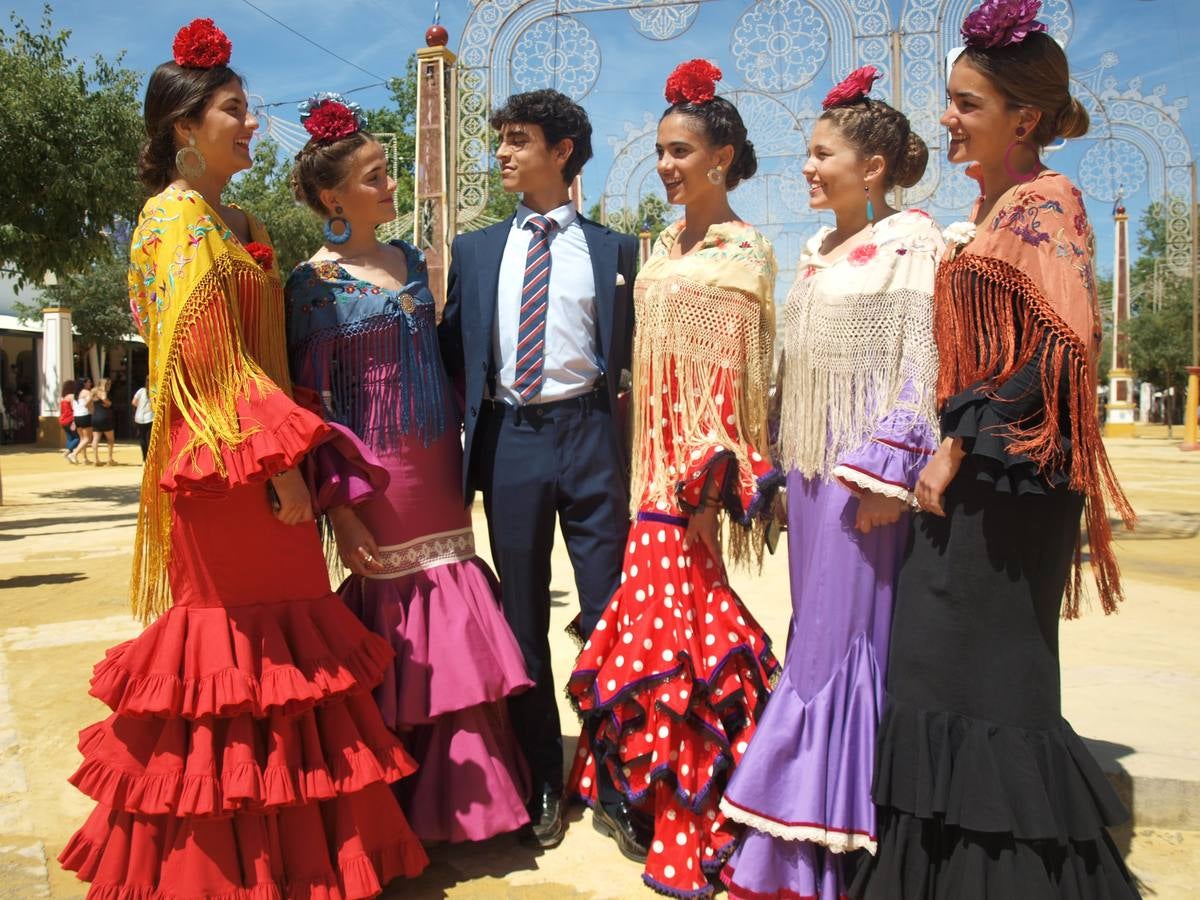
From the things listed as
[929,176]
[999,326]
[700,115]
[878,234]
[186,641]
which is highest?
[929,176]

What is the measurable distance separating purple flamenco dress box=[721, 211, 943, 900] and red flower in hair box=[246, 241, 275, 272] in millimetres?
1549

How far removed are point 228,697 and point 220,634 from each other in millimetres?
181

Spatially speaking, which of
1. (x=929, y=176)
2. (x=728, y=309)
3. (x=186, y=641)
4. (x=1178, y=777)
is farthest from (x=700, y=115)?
(x=929, y=176)

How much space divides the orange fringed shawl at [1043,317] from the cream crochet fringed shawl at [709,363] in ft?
2.47

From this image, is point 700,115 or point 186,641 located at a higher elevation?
point 700,115

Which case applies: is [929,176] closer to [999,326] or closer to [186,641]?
[999,326]

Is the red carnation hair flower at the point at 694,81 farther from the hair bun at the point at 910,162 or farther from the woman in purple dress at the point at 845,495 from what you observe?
the hair bun at the point at 910,162

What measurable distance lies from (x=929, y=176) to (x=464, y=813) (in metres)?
10.5

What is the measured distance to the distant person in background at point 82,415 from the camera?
66.8 feet

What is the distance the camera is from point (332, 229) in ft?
10.5

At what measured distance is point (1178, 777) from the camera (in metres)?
3.20

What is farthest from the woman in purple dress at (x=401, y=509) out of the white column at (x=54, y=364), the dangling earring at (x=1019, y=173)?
the white column at (x=54, y=364)

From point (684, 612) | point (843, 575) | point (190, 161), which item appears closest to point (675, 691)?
point (684, 612)

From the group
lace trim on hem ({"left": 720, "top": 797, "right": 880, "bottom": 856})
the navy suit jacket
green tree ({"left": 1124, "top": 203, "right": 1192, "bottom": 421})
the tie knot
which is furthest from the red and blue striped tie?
green tree ({"left": 1124, "top": 203, "right": 1192, "bottom": 421})
